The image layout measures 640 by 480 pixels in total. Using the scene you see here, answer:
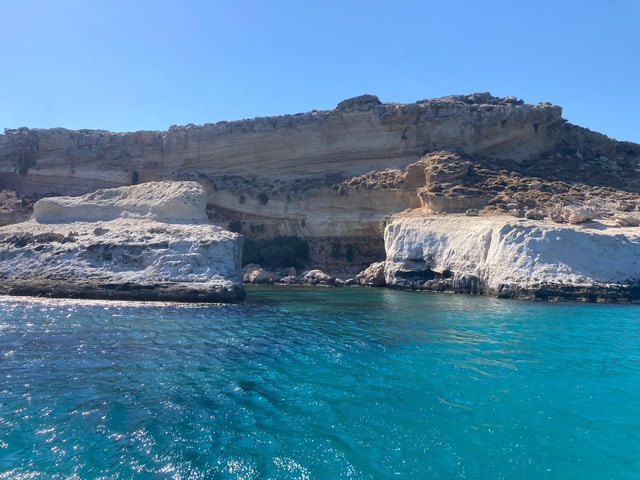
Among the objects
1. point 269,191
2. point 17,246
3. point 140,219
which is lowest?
point 17,246

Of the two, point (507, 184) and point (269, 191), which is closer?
point (507, 184)

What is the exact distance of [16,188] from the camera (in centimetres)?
3953

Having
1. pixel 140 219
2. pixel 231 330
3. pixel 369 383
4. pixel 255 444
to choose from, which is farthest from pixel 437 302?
pixel 255 444

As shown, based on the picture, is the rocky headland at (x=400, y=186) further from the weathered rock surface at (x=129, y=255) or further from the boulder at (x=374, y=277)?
the weathered rock surface at (x=129, y=255)

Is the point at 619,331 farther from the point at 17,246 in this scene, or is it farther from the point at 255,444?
the point at 17,246

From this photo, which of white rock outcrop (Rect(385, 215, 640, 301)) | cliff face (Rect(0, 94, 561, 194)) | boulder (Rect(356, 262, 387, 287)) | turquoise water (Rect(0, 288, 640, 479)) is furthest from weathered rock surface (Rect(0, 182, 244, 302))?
cliff face (Rect(0, 94, 561, 194))

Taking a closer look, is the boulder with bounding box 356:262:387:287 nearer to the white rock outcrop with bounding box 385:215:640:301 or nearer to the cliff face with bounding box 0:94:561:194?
the white rock outcrop with bounding box 385:215:640:301

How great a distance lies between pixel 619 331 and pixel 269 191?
26.2 meters

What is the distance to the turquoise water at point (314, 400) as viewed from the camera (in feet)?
18.0

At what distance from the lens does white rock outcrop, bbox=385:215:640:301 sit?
21250mm

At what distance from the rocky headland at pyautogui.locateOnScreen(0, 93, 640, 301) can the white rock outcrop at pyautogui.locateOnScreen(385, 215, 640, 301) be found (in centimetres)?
6

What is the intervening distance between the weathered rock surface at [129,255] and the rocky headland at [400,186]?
9617 mm

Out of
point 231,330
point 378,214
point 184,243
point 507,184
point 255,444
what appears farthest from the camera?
point 378,214

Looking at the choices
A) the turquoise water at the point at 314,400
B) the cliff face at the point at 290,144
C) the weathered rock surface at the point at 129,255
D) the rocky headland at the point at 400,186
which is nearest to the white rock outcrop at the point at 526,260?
the rocky headland at the point at 400,186
